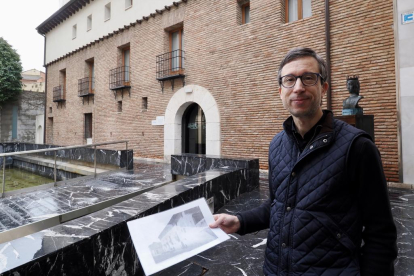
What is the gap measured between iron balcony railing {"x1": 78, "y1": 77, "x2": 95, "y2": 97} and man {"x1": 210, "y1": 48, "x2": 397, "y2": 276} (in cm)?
1415

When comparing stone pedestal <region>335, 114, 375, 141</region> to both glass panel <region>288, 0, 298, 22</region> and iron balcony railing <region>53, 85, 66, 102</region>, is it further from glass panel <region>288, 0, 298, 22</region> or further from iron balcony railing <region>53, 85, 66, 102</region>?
iron balcony railing <region>53, 85, 66, 102</region>

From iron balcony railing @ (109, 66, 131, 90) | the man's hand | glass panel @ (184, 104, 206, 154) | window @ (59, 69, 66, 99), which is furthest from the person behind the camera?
window @ (59, 69, 66, 99)

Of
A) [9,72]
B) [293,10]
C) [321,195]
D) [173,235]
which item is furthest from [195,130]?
[9,72]

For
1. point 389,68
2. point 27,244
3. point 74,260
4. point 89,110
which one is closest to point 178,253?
point 74,260

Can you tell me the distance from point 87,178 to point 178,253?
6.51 metres

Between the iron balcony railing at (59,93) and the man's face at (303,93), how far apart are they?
16859 mm

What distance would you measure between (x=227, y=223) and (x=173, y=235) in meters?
0.27

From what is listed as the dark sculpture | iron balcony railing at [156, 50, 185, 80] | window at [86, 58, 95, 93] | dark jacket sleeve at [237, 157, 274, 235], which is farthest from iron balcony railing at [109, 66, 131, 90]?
dark jacket sleeve at [237, 157, 274, 235]

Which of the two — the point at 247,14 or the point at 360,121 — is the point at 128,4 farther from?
the point at 360,121

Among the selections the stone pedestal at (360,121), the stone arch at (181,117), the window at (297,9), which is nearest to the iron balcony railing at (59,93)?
the stone arch at (181,117)

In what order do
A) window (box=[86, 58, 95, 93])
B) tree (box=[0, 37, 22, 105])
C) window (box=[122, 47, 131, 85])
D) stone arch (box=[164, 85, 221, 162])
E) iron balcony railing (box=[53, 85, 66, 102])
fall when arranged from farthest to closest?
tree (box=[0, 37, 22, 105]) < iron balcony railing (box=[53, 85, 66, 102]) < window (box=[86, 58, 95, 93]) < window (box=[122, 47, 131, 85]) < stone arch (box=[164, 85, 221, 162])

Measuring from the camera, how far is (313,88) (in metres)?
1.09

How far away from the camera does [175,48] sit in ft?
33.2

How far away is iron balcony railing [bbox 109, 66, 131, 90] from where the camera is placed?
11.6 metres
